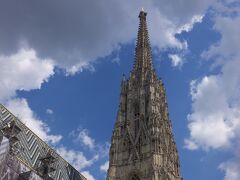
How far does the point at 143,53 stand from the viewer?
45.2 metres

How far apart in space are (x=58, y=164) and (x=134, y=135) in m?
6.67

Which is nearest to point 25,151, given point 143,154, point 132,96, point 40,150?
point 40,150

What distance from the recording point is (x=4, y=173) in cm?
2494

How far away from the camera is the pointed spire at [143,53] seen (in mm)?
42938

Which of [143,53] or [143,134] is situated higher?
[143,53]

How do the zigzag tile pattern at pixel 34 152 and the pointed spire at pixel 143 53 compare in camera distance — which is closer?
the zigzag tile pattern at pixel 34 152

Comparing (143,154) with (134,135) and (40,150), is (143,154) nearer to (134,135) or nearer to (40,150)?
(134,135)

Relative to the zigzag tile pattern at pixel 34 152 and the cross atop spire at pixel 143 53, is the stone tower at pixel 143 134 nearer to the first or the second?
the cross atop spire at pixel 143 53

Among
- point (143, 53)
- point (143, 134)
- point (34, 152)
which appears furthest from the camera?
point (143, 53)

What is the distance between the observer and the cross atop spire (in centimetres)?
4269

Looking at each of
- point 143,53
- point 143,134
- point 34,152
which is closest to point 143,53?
point 143,53

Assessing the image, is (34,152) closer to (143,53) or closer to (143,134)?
(143,134)

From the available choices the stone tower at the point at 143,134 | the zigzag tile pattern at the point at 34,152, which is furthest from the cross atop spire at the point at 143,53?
→ the zigzag tile pattern at the point at 34,152

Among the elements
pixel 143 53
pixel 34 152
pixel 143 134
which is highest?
pixel 143 53
